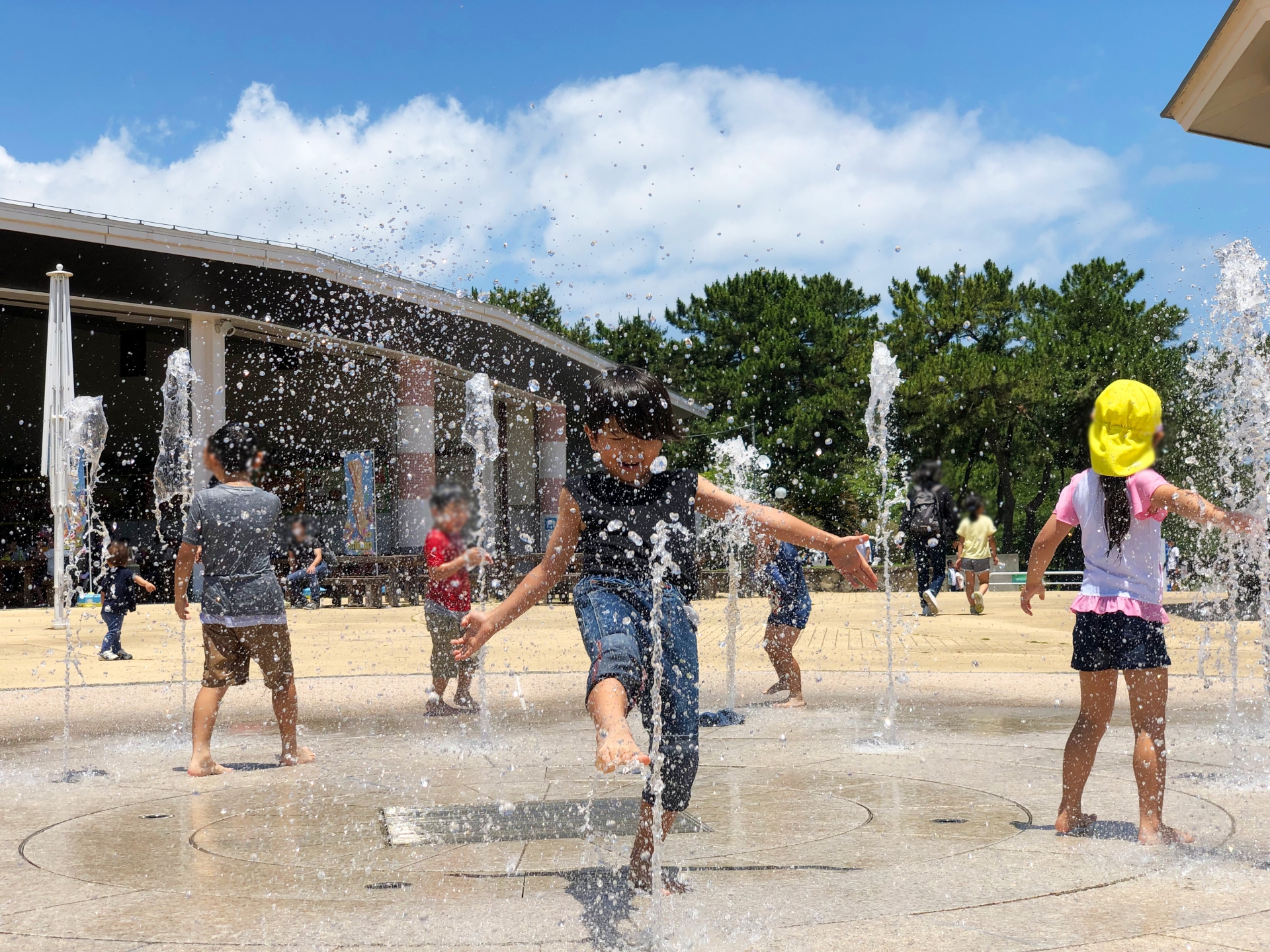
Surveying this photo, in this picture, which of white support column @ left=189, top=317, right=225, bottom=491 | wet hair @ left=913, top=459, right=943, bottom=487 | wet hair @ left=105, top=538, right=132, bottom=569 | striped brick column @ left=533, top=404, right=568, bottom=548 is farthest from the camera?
striped brick column @ left=533, top=404, right=568, bottom=548

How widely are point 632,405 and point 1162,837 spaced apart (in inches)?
88.6

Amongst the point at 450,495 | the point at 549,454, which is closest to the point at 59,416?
the point at 450,495

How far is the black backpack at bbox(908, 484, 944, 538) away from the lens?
14539mm

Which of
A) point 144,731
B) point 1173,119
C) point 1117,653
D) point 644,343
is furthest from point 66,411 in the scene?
point 644,343

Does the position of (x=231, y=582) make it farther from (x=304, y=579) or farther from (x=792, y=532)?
(x=304, y=579)

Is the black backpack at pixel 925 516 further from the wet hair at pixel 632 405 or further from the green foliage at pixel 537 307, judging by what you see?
the green foliage at pixel 537 307

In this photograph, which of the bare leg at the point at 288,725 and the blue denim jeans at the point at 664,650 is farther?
the bare leg at the point at 288,725

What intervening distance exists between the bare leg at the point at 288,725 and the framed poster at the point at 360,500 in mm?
17684

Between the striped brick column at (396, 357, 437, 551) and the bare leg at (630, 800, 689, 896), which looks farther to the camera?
the striped brick column at (396, 357, 437, 551)

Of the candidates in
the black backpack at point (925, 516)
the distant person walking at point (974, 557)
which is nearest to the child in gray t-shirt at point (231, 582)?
the black backpack at point (925, 516)

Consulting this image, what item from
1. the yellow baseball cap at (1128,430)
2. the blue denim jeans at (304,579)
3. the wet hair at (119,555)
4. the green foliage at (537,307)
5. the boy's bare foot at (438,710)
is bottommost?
the boy's bare foot at (438,710)

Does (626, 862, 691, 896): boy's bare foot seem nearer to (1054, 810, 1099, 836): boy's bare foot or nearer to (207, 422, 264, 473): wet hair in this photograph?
(1054, 810, 1099, 836): boy's bare foot

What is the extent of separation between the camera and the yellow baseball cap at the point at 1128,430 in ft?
13.0

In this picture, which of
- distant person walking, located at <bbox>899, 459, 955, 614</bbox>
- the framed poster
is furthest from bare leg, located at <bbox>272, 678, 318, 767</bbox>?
the framed poster
